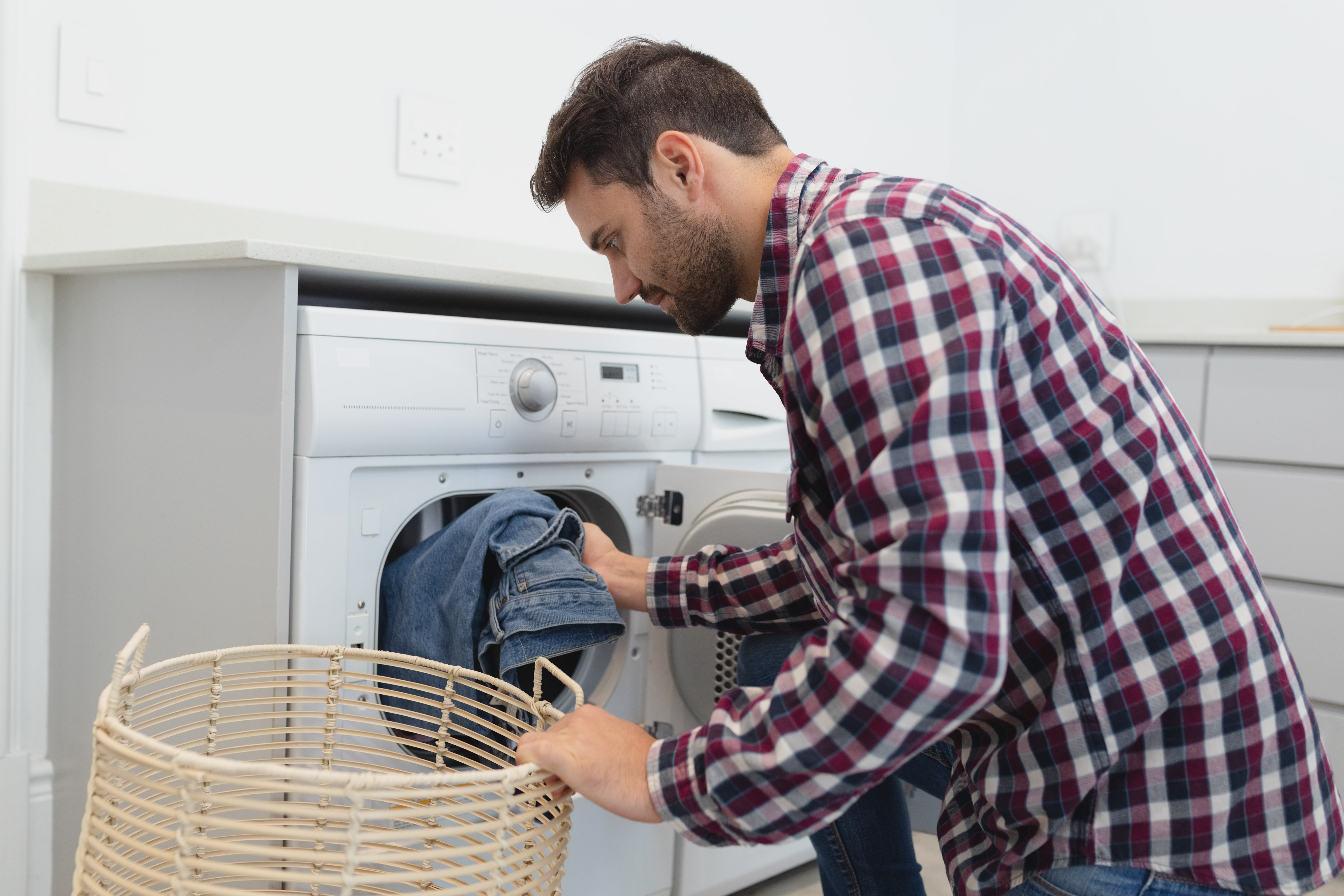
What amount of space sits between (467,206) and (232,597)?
1.00 metres

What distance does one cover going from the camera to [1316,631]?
178 cm

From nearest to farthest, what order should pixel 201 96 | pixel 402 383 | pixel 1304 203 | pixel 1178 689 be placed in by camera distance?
pixel 1178 689, pixel 402 383, pixel 201 96, pixel 1304 203

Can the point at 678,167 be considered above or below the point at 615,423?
above

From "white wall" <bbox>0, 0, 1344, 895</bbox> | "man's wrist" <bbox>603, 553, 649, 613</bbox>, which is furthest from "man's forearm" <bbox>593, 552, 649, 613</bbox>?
"white wall" <bbox>0, 0, 1344, 895</bbox>

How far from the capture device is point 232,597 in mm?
1006

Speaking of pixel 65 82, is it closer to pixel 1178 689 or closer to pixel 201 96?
pixel 201 96

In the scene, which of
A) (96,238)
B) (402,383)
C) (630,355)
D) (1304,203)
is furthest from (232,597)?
(1304,203)

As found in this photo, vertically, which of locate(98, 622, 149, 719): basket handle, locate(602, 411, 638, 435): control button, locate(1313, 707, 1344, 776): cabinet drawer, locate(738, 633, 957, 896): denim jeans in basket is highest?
locate(602, 411, 638, 435): control button

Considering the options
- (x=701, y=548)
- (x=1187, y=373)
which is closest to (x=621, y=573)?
(x=701, y=548)

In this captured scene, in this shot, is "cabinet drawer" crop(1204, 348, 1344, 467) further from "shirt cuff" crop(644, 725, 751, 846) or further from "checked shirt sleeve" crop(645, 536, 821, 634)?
"shirt cuff" crop(644, 725, 751, 846)

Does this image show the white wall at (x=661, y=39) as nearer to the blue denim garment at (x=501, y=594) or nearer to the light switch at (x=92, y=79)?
the light switch at (x=92, y=79)

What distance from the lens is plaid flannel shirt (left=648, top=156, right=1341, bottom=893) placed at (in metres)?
0.59

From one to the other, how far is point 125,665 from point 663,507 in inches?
25.2

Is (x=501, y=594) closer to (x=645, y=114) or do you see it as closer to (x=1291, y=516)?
(x=645, y=114)
